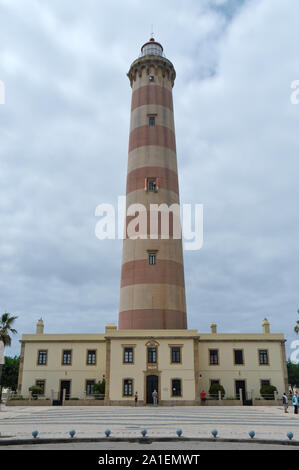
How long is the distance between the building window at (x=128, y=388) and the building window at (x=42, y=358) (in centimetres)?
927

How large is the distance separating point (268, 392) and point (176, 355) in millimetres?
9184

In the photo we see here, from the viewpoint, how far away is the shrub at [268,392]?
38656 millimetres

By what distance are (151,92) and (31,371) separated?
105ft

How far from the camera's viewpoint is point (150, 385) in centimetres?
3712

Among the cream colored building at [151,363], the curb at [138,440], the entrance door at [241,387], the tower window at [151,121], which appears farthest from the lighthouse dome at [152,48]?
the curb at [138,440]

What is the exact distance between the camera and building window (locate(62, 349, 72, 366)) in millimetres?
41656

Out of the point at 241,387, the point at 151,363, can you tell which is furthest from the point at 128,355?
the point at 241,387

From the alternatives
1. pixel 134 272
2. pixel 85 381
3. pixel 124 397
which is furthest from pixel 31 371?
pixel 134 272

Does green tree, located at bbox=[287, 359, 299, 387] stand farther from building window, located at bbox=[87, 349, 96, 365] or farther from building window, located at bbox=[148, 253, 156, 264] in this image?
building window, located at bbox=[148, 253, 156, 264]

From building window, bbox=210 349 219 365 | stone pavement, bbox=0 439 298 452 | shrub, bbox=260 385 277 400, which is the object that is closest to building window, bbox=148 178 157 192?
building window, bbox=210 349 219 365

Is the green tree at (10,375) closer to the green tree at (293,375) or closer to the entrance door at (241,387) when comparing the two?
the entrance door at (241,387)

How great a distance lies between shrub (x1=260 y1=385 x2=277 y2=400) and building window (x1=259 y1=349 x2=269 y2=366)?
2.54 meters

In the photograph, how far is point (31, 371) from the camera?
1634 inches
